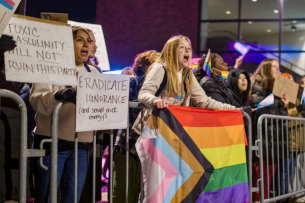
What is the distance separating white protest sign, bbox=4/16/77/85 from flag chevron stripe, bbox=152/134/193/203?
3.37 ft

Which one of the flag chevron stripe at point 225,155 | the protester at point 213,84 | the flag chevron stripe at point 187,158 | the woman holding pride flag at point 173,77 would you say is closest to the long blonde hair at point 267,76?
the protester at point 213,84

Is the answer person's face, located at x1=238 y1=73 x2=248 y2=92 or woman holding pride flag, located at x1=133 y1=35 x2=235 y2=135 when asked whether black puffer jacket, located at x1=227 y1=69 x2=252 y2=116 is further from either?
woman holding pride flag, located at x1=133 y1=35 x2=235 y2=135

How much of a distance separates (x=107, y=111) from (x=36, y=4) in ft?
34.1

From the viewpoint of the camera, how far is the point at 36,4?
13.1 metres

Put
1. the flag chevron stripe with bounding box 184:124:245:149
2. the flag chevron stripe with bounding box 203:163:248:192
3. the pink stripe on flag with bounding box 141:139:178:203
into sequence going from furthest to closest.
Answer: the flag chevron stripe with bounding box 203:163:248:192, the flag chevron stripe with bounding box 184:124:245:149, the pink stripe on flag with bounding box 141:139:178:203

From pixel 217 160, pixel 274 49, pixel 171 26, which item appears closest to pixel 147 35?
pixel 171 26

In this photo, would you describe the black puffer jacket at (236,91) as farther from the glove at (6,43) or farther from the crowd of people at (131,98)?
the glove at (6,43)

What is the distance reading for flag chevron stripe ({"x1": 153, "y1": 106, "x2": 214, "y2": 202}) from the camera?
4016 mm

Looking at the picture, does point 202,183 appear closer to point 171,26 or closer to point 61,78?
point 61,78

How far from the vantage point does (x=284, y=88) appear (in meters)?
6.44

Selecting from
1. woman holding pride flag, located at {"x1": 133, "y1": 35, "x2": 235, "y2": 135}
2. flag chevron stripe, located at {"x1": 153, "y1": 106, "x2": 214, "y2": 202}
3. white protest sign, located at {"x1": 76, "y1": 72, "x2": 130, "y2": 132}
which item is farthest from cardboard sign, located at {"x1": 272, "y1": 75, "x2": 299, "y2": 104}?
white protest sign, located at {"x1": 76, "y1": 72, "x2": 130, "y2": 132}

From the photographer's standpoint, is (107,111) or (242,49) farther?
(242,49)

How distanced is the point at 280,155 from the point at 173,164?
303 cm

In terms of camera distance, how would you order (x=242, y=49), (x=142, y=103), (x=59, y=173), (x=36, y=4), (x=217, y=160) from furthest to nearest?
(x=36, y=4), (x=242, y=49), (x=217, y=160), (x=142, y=103), (x=59, y=173)
